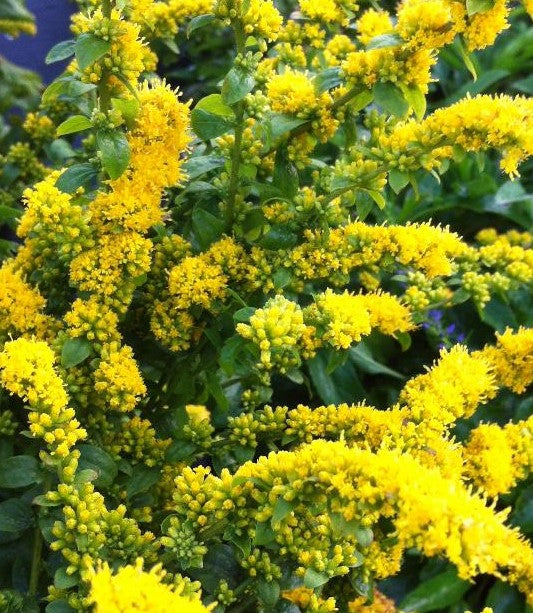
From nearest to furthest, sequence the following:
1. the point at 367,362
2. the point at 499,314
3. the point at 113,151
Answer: the point at 113,151
the point at 367,362
the point at 499,314

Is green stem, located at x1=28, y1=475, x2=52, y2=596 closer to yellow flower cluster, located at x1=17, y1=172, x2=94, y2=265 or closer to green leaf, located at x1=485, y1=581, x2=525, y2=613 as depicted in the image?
yellow flower cluster, located at x1=17, y1=172, x2=94, y2=265

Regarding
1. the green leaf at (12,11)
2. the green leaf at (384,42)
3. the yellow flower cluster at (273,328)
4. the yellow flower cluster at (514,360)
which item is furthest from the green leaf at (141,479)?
the green leaf at (12,11)

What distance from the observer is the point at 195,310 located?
104 centimetres

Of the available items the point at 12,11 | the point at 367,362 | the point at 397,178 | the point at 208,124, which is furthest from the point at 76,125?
the point at 367,362

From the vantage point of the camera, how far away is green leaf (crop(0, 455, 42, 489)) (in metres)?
0.91

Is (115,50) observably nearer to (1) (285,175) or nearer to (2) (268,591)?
(1) (285,175)

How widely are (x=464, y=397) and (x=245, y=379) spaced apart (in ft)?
1.15

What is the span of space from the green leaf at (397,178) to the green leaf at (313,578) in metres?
0.43

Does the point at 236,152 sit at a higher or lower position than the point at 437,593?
higher

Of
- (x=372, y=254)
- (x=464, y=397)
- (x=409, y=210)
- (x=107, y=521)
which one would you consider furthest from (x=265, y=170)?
(x=409, y=210)

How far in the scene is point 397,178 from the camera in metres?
0.97

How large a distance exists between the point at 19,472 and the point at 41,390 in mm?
121

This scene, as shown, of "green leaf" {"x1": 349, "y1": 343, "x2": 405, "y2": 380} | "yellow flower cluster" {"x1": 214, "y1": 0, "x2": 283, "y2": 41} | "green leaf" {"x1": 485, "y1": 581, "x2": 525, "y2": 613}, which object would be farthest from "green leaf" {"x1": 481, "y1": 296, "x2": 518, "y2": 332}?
"yellow flower cluster" {"x1": 214, "y1": 0, "x2": 283, "y2": 41}

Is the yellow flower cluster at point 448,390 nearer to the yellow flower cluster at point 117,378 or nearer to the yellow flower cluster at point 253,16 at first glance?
the yellow flower cluster at point 117,378
